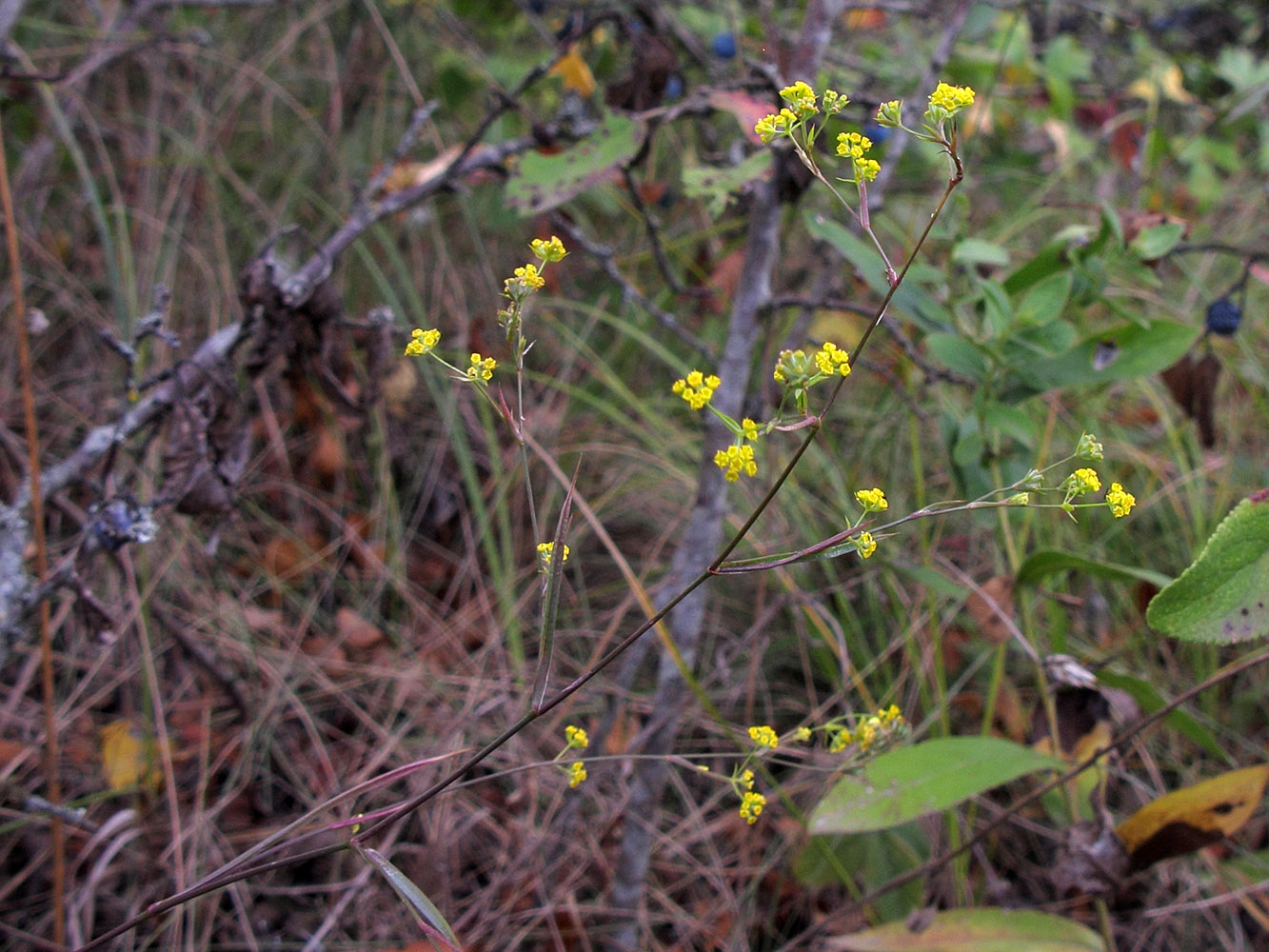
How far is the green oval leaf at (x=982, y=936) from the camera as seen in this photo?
112 centimetres

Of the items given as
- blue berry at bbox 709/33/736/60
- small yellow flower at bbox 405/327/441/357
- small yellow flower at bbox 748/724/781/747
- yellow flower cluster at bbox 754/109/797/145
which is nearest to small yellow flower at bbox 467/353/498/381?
small yellow flower at bbox 405/327/441/357

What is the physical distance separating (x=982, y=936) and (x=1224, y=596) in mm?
558

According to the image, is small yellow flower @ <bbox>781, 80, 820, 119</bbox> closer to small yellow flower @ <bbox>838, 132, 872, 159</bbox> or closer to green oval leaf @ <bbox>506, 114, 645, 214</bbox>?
small yellow flower @ <bbox>838, 132, 872, 159</bbox>

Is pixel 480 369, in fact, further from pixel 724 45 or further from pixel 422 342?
pixel 724 45

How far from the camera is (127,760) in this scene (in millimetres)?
1483

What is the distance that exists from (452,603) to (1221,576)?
4.54 feet

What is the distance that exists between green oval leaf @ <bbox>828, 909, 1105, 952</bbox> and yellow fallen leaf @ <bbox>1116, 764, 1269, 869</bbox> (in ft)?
0.41

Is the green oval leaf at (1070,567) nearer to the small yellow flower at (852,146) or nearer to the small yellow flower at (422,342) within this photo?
the small yellow flower at (852,146)

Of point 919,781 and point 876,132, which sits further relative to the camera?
point 876,132

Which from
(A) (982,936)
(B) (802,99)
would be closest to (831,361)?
(B) (802,99)

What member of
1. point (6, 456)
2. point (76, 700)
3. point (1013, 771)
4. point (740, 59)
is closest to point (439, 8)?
point (740, 59)

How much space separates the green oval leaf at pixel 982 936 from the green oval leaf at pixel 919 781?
0.15 metres

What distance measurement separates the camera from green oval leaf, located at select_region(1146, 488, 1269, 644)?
833 millimetres

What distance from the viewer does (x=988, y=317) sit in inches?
44.3
